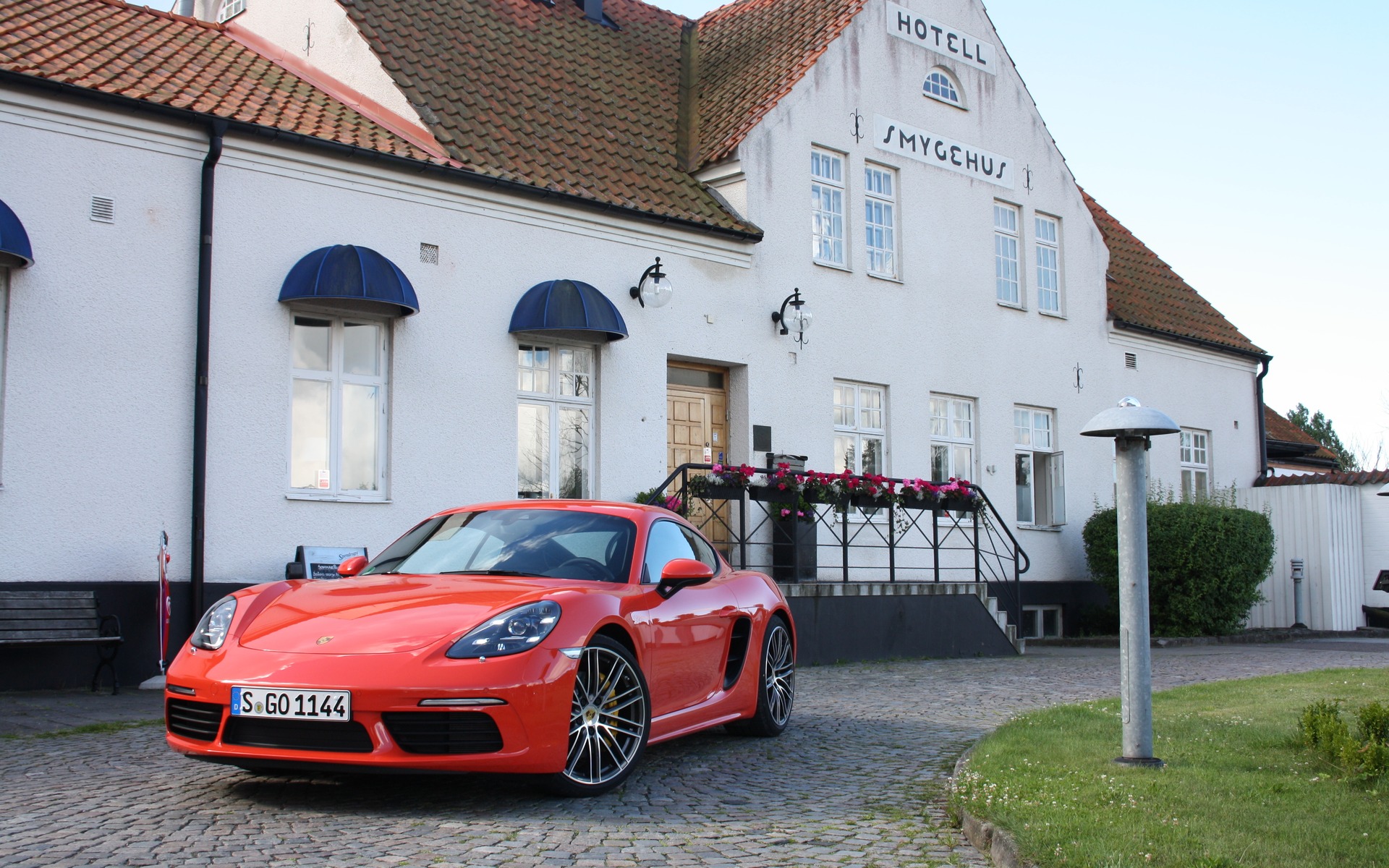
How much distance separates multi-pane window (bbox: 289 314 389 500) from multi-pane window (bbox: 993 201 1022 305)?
36.1 ft

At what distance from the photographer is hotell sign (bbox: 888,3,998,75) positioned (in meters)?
19.8

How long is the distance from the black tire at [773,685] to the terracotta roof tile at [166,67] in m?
7.33

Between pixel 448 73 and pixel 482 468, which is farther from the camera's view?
pixel 448 73

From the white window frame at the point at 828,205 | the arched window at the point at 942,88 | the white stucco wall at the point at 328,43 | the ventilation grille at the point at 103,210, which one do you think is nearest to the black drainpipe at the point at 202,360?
the ventilation grille at the point at 103,210

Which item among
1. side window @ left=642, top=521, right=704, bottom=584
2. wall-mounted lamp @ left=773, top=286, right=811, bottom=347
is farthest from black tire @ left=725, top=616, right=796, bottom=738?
wall-mounted lamp @ left=773, top=286, right=811, bottom=347

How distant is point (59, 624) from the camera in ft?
35.5

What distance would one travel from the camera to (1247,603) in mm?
20438

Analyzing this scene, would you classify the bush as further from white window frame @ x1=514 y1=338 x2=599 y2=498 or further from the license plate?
white window frame @ x1=514 y1=338 x2=599 y2=498

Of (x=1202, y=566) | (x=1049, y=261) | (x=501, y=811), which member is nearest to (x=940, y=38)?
(x=1049, y=261)

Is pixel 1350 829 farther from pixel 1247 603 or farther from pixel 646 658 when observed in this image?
pixel 1247 603

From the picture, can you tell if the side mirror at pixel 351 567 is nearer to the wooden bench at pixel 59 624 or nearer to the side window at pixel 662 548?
the side window at pixel 662 548

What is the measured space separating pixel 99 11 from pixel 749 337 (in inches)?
325

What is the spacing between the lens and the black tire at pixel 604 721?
6078 mm

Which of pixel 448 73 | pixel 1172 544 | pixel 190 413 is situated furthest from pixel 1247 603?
pixel 190 413
